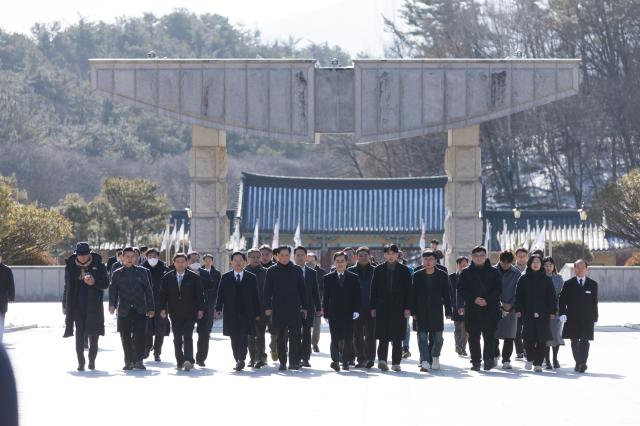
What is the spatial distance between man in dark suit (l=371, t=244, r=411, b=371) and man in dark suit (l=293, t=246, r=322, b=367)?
0.88 m

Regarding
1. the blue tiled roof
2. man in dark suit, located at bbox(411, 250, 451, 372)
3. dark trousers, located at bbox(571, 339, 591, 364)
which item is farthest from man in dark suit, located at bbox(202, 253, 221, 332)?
the blue tiled roof

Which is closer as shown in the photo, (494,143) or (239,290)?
(239,290)

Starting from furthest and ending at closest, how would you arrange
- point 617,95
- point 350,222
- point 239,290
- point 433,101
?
point 617,95 < point 350,222 < point 433,101 < point 239,290

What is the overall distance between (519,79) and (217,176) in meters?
6.75

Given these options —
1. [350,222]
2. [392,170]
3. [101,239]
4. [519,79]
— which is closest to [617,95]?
[392,170]

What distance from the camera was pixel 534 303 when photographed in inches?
737

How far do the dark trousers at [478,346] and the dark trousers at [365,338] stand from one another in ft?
4.32

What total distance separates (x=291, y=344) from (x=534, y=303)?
3190 mm

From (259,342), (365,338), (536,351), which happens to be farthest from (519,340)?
(259,342)

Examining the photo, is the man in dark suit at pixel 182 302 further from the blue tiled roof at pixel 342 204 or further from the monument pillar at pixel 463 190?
the blue tiled roof at pixel 342 204

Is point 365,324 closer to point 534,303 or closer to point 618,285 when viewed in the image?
point 534,303

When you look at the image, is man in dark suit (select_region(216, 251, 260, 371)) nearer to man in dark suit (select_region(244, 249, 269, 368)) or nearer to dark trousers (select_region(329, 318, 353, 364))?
man in dark suit (select_region(244, 249, 269, 368))

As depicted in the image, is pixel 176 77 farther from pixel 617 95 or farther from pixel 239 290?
pixel 617 95

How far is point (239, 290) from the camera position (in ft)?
61.4
